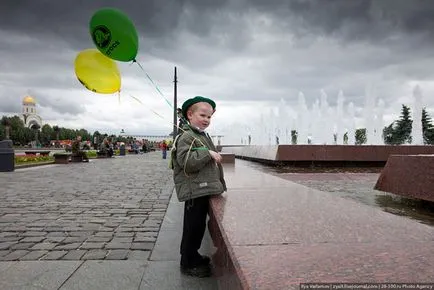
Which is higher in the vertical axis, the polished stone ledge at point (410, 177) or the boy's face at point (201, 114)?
the boy's face at point (201, 114)

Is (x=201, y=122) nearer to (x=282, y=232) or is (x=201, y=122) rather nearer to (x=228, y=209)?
(x=228, y=209)

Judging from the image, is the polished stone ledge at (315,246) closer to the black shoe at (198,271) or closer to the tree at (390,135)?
the black shoe at (198,271)

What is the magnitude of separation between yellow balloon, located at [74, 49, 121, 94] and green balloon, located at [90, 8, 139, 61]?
25 centimetres

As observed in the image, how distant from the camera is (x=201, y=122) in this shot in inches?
136

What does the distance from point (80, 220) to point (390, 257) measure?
15.3 ft

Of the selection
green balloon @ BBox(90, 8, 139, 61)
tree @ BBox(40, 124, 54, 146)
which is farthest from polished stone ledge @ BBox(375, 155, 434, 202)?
tree @ BBox(40, 124, 54, 146)

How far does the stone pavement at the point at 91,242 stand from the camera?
3219mm

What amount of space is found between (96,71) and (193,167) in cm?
227

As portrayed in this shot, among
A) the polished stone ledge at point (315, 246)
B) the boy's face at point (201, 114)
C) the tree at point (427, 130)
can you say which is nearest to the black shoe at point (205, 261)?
the polished stone ledge at point (315, 246)

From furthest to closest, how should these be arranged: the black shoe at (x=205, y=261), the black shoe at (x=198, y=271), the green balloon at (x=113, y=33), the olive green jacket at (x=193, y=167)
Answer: the green balloon at (x=113, y=33), the black shoe at (x=205, y=261), the black shoe at (x=198, y=271), the olive green jacket at (x=193, y=167)

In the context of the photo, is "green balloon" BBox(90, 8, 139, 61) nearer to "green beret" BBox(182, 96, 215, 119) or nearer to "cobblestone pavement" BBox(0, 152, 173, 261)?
"green beret" BBox(182, 96, 215, 119)

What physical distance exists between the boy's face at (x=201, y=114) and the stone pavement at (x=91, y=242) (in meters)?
1.33

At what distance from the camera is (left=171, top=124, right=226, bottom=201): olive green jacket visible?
3184mm

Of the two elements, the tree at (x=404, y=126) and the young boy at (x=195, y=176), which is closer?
the young boy at (x=195, y=176)
